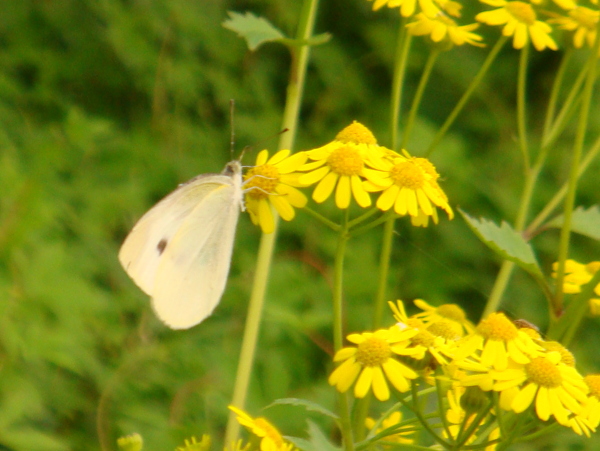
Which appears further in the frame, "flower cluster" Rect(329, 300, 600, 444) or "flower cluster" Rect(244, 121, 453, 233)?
"flower cluster" Rect(244, 121, 453, 233)

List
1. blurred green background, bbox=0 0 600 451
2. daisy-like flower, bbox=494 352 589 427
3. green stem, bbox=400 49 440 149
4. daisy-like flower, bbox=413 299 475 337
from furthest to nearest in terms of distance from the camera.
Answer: blurred green background, bbox=0 0 600 451 < green stem, bbox=400 49 440 149 < daisy-like flower, bbox=413 299 475 337 < daisy-like flower, bbox=494 352 589 427

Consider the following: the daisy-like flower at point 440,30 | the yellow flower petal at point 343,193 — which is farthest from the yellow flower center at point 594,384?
the daisy-like flower at point 440,30

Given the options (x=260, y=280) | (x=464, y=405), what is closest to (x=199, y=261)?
(x=260, y=280)

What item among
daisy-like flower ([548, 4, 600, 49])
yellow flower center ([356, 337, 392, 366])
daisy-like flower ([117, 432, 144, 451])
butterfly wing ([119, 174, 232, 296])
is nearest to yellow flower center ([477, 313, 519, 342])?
yellow flower center ([356, 337, 392, 366])

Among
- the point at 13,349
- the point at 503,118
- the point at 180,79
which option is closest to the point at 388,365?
the point at 13,349

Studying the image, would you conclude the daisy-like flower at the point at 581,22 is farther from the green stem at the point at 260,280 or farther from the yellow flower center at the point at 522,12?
the green stem at the point at 260,280

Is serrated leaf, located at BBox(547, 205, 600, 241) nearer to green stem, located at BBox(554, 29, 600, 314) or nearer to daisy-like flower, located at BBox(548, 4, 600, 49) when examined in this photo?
green stem, located at BBox(554, 29, 600, 314)

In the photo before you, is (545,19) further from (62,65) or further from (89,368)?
(62,65)
